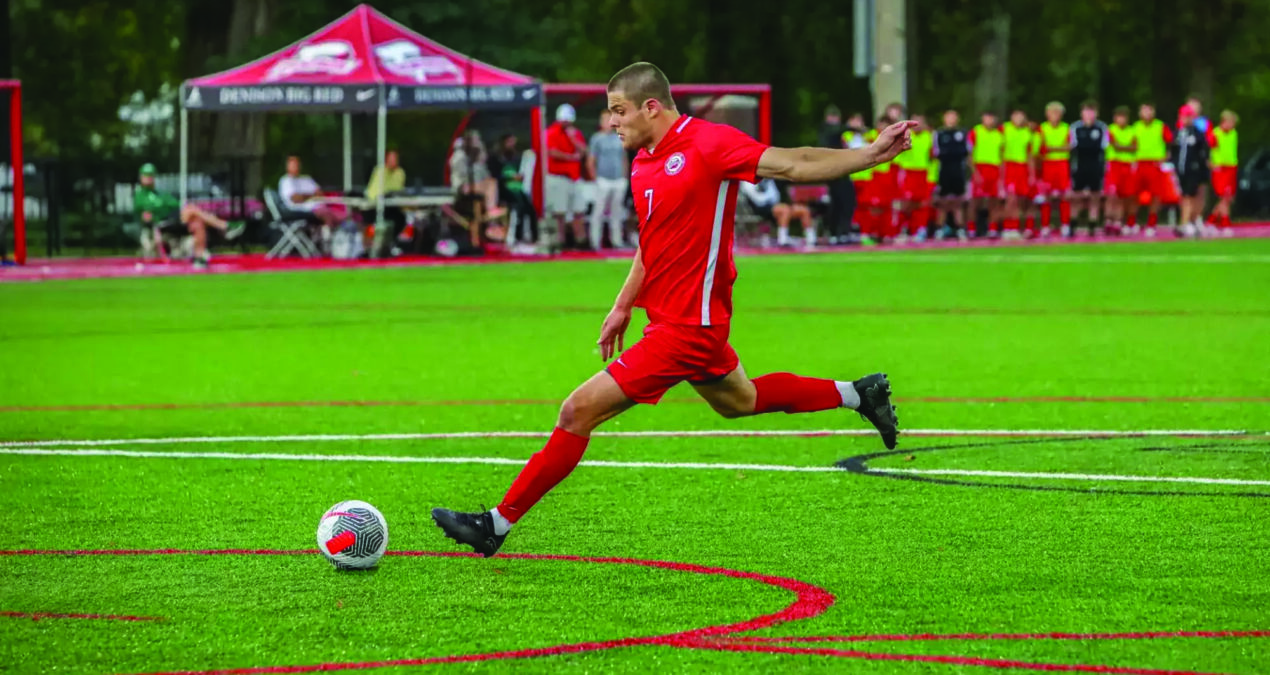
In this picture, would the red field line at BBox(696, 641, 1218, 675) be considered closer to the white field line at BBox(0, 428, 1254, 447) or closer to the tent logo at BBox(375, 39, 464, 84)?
the white field line at BBox(0, 428, 1254, 447)

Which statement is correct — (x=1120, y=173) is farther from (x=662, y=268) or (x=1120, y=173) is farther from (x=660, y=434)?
(x=662, y=268)

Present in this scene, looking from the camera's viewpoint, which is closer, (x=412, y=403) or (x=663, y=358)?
(x=663, y=358)

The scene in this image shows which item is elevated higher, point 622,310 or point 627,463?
point 622,310

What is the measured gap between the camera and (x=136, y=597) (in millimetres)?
7074

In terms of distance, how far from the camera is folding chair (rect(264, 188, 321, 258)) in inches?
1273

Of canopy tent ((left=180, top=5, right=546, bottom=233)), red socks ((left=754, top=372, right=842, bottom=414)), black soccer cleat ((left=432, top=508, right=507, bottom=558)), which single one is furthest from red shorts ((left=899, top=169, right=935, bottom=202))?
black soccer cleat ((left=432, top=508, right=507, bottom=558))

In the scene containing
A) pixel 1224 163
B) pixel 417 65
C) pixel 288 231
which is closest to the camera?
pixel 417 65

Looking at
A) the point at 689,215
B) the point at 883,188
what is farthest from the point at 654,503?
the point at 883,188

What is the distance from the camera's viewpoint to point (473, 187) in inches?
1225

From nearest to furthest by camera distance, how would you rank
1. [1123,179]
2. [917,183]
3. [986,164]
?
[917,183]
[986,164]
[1123,179]

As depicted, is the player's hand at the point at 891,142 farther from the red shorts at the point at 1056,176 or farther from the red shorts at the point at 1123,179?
the red shorts at the point at 1123,179

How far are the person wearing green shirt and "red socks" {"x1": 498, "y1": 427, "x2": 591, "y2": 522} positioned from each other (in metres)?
23.5

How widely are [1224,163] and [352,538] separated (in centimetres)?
3308

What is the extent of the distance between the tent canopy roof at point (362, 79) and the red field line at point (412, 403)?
16803 millimetres
